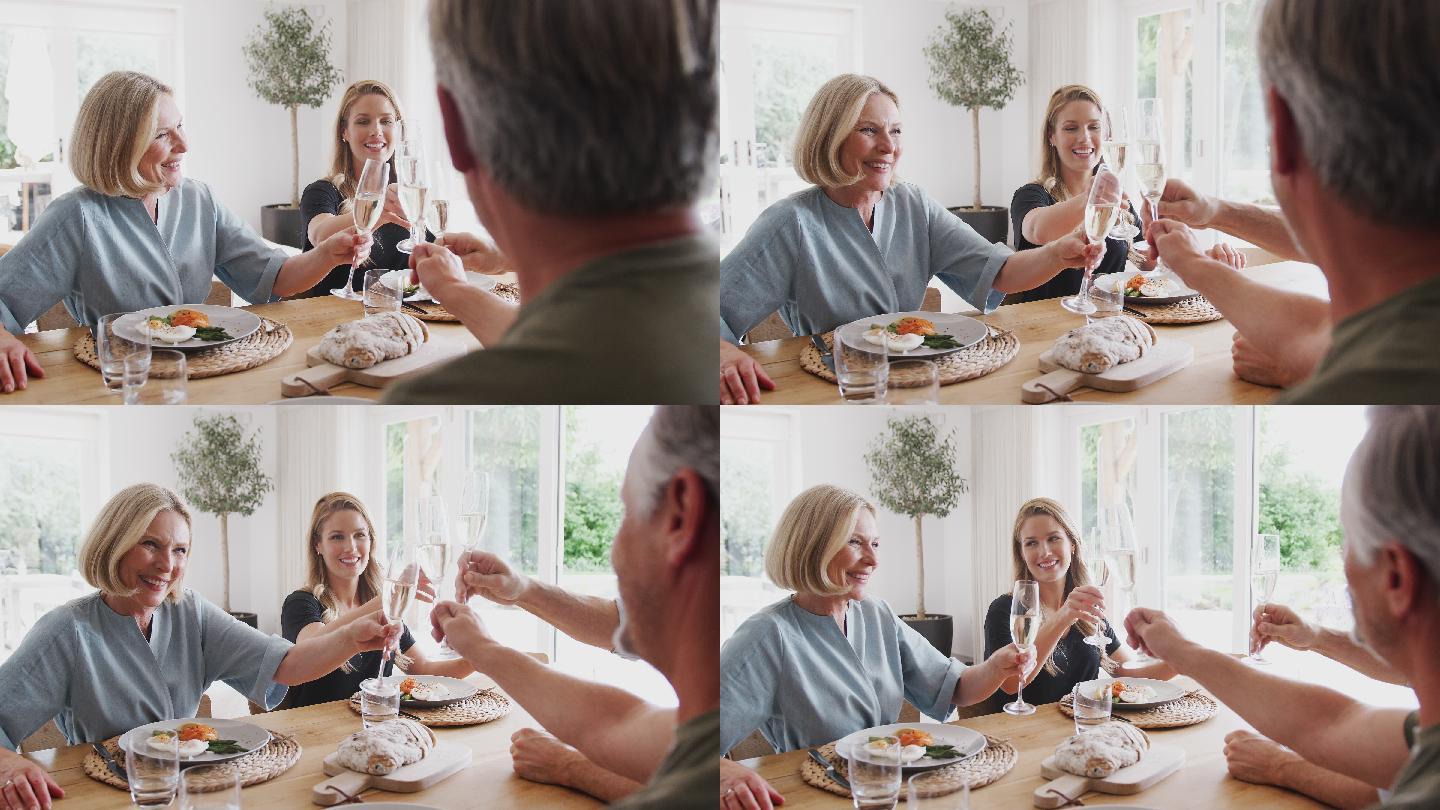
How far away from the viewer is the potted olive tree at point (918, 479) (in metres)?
1.85

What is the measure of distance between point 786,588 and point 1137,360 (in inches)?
23.2

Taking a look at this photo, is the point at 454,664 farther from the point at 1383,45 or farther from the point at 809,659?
the point at 1383,45

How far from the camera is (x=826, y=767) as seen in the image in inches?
73.1

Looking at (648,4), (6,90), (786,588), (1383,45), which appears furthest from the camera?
(786,588)

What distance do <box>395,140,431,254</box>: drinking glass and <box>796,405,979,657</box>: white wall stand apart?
1.92 feet

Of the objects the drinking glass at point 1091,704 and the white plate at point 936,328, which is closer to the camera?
the white plate at point 936,328

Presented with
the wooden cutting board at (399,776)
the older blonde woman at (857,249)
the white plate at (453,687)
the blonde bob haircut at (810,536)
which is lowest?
the wooden cutting board at (399,776)

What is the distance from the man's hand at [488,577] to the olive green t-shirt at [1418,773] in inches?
51.2

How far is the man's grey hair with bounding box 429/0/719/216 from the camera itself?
139cm

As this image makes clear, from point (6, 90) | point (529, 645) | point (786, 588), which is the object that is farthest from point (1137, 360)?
point (6, 90)

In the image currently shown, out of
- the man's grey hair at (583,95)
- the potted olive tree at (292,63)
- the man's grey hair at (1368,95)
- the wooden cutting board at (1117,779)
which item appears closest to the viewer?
the man's grey hair at (583,95)

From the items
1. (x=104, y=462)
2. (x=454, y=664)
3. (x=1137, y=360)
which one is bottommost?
(x=454, y=664)

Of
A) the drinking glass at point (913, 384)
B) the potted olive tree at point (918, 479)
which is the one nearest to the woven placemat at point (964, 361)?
the drinking glass at point (913, 384)

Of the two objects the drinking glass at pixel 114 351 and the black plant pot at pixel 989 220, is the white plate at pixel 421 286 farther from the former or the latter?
the black plant pot at pixel 989 220
